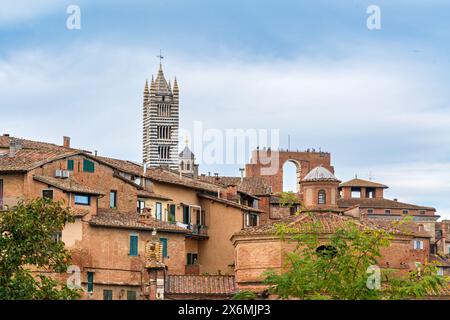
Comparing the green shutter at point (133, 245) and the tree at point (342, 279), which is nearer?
the tree at point (342, 279)

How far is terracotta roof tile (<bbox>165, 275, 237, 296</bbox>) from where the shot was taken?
1813 inches

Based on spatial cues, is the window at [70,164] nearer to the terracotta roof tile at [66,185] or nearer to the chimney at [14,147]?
the terracotta roof tile at [66,185]

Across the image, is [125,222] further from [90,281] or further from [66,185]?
[90,281]

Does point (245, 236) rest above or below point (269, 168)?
below

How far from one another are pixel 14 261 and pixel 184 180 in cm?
3480

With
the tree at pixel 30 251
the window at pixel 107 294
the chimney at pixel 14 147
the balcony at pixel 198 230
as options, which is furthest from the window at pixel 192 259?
the tree at pixel 30 251

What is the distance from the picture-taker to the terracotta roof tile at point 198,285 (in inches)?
1813

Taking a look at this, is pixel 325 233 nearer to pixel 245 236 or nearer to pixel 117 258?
pixel 245 236

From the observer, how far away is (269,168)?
114312 millimetres

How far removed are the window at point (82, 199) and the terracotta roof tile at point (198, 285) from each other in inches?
226

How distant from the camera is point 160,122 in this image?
145125 mm

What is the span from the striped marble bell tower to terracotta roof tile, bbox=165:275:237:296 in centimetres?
9123

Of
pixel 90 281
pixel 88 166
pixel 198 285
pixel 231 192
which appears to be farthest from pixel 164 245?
pixel 231 192
